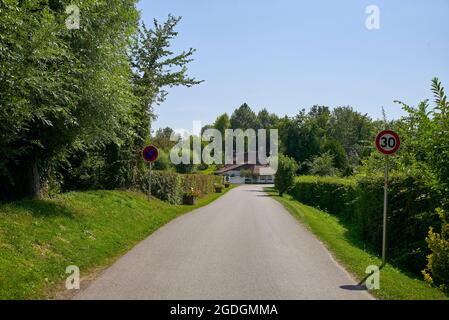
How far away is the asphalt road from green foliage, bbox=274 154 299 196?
97.5 ft

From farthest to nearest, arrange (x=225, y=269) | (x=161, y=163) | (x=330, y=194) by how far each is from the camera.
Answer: (x=161, y=163), (x=330, y=194), (x=225, y=269)

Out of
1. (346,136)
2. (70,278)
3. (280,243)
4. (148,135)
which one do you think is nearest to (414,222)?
(280,243)

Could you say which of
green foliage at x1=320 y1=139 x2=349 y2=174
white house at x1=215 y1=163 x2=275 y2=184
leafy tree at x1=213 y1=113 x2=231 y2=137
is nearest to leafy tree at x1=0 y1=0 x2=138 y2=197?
green foliage at x1=320 y1=139 x2=349 y2=174

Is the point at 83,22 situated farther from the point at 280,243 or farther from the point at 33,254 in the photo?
the point at 280,243

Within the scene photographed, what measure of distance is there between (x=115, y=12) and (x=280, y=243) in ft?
31.2

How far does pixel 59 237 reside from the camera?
39.1 feet

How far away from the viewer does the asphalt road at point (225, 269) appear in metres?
8.07

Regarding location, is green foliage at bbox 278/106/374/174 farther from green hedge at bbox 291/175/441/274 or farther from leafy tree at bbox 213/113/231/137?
green hedge at bbox 291/175/441/274

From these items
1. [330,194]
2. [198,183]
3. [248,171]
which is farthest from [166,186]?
[248,171]

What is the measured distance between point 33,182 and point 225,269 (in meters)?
8.75

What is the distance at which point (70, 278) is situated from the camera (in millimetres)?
9172

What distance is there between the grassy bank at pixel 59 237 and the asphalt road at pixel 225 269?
727 millimetres

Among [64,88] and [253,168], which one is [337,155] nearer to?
[253,168]
